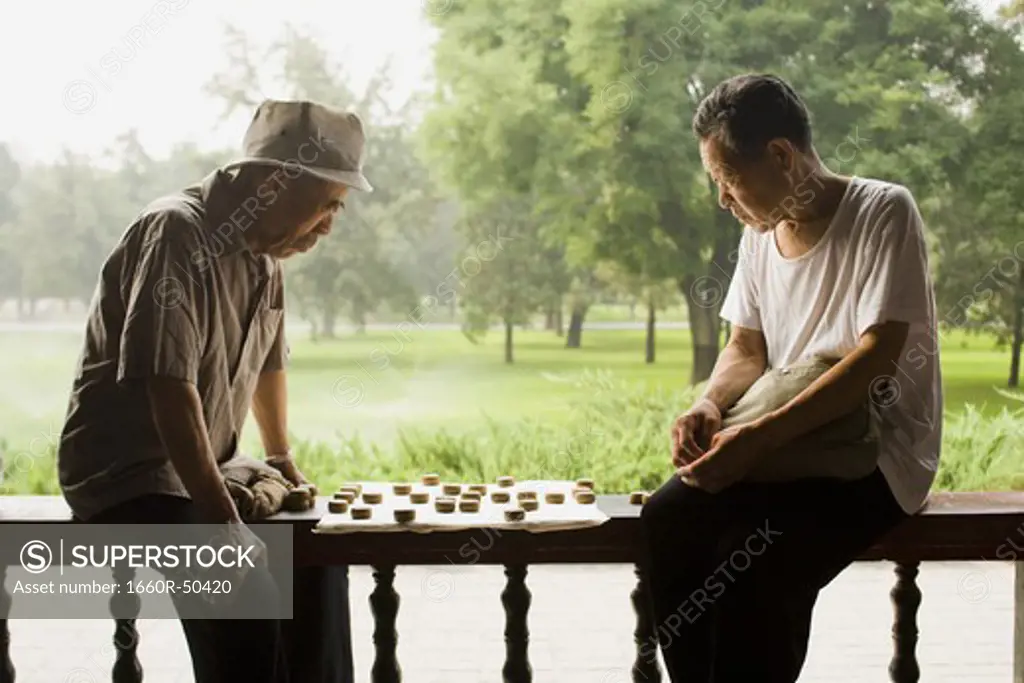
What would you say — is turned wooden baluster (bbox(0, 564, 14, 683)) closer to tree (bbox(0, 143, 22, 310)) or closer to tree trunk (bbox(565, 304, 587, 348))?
tree (bbox(0, 143, 22, 310))

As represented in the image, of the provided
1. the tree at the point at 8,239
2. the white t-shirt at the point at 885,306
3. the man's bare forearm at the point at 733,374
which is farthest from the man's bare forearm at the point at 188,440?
the tree at the point at 8,239

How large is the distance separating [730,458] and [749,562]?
0.20 m

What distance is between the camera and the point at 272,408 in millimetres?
2463

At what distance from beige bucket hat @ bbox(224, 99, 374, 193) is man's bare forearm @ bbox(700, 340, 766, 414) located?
798 mm

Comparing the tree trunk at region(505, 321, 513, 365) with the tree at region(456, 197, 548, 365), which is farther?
the tree trunk at region(505, 321, 513, 365)

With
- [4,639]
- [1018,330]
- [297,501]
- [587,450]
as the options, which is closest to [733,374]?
[297,501]

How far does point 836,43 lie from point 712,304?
55.1 inches

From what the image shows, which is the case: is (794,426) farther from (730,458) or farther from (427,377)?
(427,377)

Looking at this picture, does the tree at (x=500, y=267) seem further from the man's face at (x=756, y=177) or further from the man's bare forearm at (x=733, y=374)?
the man's face at (x=756, y=177)

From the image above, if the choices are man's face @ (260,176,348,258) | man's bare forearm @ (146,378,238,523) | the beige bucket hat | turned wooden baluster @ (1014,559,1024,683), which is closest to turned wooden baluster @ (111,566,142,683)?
man's bare forearm @ (146,378,238,523)

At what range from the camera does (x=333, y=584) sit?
2.25 meters

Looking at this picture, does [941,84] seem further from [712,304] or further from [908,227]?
[908,227]

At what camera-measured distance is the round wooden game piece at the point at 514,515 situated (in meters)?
2.12

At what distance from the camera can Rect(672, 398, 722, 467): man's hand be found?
214cm
